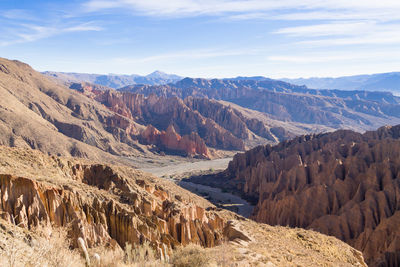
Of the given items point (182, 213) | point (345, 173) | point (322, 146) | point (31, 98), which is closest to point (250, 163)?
point (322, 146)

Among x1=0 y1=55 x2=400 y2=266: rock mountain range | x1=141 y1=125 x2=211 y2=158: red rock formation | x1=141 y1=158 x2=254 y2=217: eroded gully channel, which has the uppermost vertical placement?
x1=0 y1=55 x2=400 y2=266: rock mountain range

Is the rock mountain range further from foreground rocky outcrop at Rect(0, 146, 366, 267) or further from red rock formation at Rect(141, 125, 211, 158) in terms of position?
red rock formation at Rect(141, 125, 211, 158)

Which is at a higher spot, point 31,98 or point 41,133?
point 31,98

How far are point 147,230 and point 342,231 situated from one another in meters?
30.3

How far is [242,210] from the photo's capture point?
67.6 metres

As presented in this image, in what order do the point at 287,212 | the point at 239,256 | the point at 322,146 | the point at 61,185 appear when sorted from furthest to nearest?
the point at 322,146 → the point at 287,212 → the point at 61,185 → the point at 239,256

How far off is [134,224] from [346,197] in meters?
39.1

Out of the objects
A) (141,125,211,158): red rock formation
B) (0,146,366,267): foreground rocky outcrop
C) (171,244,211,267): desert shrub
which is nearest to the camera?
(171,244,211,267): desert shrub

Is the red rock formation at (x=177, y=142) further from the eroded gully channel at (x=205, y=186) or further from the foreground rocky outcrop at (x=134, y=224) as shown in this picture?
the foreground rocky outcrop at (x=134, y=224)

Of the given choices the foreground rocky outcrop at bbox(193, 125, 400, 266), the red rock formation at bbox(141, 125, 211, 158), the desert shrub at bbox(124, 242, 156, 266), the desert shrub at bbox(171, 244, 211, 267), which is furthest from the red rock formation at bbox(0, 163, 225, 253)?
the red rock formation at bbox(141, 125, 211, 158)

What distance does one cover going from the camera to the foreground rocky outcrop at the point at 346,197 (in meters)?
38.6

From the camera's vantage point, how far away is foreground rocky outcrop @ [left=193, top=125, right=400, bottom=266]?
3862 centimetres

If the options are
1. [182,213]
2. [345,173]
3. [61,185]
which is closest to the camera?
[61,185]

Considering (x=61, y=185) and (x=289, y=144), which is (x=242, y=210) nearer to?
(x=289, y=144)
